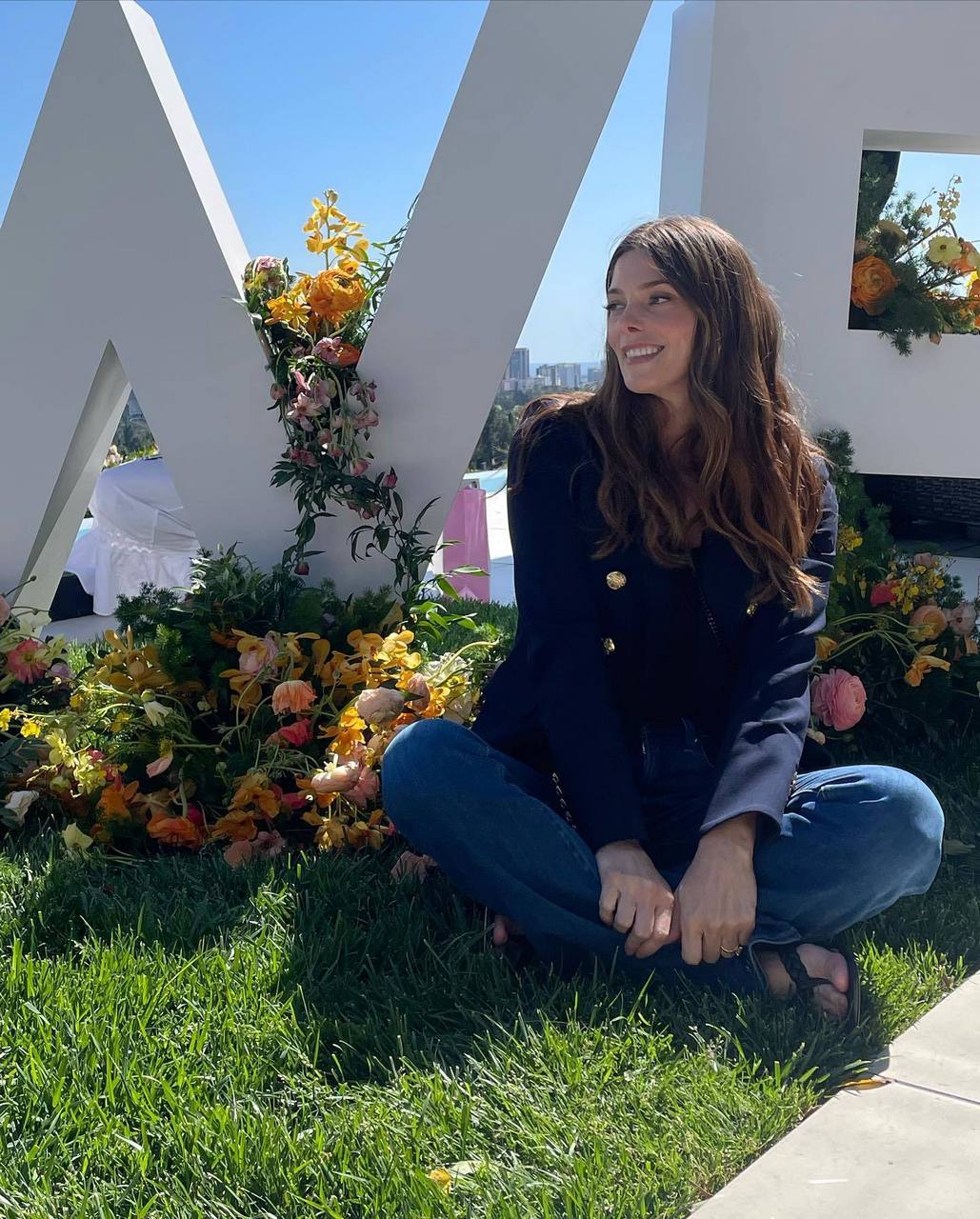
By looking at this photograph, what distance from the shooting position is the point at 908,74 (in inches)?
110

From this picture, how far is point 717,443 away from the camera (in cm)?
199

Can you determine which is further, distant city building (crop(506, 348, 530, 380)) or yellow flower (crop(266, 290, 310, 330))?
distant city building (crop(506, 348, 530, 380))

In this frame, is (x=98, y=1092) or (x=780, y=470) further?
(x=780, y=470)

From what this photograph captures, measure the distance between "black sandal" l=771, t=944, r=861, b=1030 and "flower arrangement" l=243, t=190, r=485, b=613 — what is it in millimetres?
1299

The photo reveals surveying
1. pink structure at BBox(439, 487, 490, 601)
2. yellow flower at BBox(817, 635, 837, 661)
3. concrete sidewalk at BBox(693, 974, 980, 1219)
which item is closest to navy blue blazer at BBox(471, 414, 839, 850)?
concrete sidewalk at BBox(693, 974, 980, 1219)

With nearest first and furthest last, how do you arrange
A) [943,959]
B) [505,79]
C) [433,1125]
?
[433,1125] → [943,959] → [505,79]

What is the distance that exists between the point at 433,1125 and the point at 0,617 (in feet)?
6.82

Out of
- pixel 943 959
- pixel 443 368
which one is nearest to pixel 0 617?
pixel 443 368

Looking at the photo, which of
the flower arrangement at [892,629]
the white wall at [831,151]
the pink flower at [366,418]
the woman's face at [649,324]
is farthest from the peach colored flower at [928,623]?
the pink flower at [366,418]

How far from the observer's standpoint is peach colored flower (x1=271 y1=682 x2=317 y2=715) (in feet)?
7.79

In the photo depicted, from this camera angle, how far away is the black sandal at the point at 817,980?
1753 millimetres

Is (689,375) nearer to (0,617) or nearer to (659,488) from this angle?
(659,488)

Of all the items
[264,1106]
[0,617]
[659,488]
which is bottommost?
[264,1106]

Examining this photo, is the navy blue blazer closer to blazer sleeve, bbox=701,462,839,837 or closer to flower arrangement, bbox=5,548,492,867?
blazer sleeve, bbox=701,462,839,837
